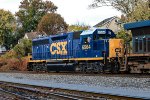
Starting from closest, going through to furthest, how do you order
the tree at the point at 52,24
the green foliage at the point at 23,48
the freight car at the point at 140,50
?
the freight car at the point at 140,50 → the green foliage at the point at 23,48 → the tree at the point at 52,24

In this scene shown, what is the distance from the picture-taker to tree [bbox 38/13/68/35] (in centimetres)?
6450

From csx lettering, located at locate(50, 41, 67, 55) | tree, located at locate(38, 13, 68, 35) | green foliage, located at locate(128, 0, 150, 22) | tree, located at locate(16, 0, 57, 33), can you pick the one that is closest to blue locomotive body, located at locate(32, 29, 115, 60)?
csx lettering, located at locate(50, 41, 67, 55)

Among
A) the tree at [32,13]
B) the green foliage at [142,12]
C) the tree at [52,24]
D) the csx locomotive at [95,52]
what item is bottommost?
the csx locomotive at [95,52]

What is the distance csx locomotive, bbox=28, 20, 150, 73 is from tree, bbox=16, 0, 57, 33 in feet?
186

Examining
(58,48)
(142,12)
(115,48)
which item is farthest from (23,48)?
(115,48)

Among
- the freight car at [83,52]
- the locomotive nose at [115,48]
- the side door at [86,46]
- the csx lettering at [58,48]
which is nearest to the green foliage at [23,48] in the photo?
the freight car at [83,52]

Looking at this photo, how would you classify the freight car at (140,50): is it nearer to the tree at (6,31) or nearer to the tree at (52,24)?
the tree at (52,24)

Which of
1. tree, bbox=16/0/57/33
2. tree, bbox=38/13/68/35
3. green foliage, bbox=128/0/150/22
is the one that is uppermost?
tree, bbox=16/0/57/33

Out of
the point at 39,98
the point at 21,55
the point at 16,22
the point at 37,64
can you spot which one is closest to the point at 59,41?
the point at 37,64

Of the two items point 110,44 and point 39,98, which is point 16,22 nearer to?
point 110,44

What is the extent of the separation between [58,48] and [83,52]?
4.30 metres

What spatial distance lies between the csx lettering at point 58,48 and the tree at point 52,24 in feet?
107

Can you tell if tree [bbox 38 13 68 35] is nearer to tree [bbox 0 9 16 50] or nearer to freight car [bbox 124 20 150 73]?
tree [bbox 0 9 16 50]

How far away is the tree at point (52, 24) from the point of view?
64.5 m
